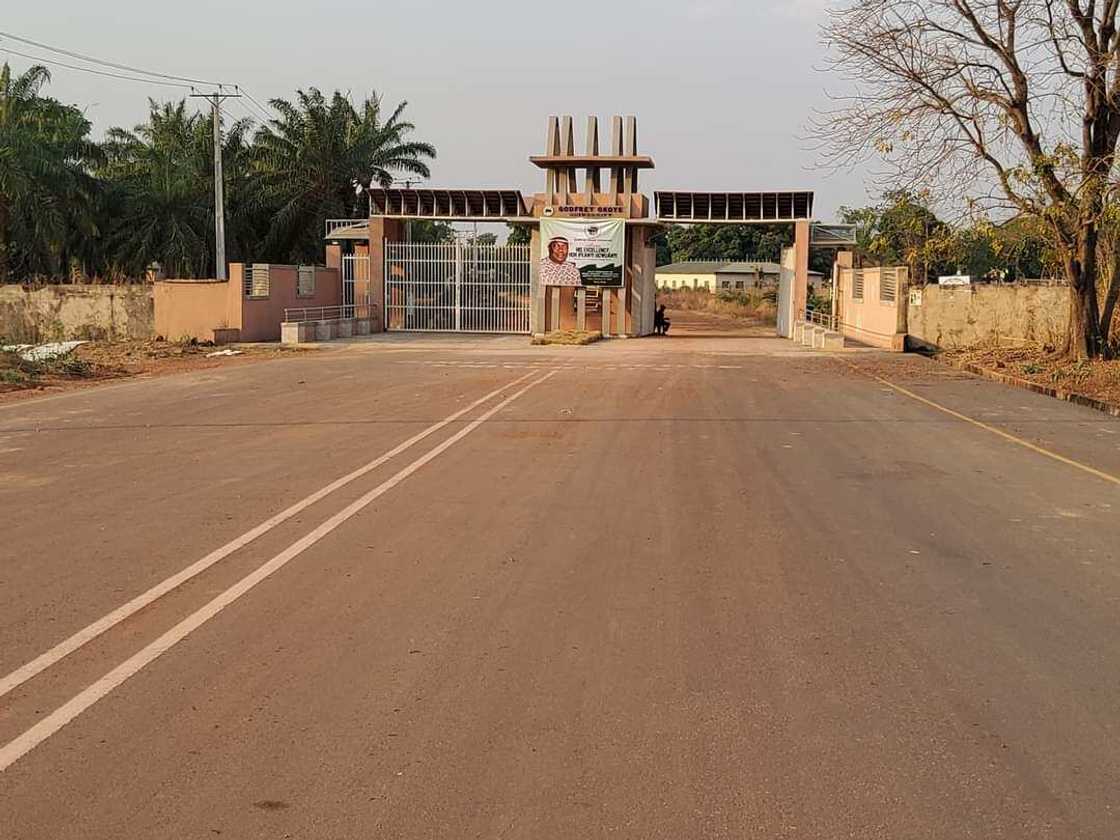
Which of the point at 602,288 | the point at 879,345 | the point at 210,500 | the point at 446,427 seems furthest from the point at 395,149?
the point at 210,500

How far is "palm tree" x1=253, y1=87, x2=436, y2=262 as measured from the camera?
169 ft

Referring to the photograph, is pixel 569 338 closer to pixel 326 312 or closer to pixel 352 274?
pixel 326 312

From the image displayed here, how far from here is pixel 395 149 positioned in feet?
177

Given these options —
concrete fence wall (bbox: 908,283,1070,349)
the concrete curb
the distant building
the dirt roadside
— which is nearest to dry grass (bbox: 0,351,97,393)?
the dirt roadside

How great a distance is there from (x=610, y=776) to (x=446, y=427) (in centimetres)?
1031

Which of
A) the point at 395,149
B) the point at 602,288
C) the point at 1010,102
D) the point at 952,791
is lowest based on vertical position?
the point at 952,791

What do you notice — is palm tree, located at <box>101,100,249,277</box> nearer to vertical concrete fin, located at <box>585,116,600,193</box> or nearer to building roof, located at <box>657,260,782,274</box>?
vertical concrete fin, located at <box>585,116,600,193</box>

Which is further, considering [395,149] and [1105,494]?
[395,149]

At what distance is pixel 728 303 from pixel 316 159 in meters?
36.8

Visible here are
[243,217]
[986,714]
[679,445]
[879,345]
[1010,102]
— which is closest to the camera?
[986,714]

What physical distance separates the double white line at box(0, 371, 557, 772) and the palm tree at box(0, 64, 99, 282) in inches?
1414

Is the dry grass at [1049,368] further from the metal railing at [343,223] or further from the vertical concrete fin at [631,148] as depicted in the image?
the metal railing at [343,223]

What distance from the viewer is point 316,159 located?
169 feet

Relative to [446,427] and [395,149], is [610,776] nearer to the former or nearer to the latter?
[446,427]
